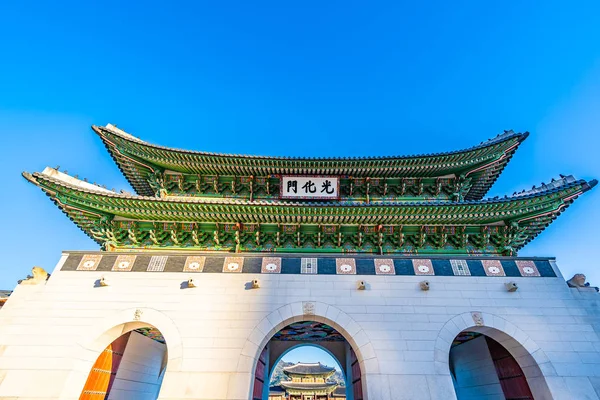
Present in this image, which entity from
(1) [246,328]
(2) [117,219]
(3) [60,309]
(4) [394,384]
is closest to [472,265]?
(4) [394,384]

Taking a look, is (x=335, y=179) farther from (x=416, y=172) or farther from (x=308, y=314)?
(x=308, y=314)

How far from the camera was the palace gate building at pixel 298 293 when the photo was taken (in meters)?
7.76

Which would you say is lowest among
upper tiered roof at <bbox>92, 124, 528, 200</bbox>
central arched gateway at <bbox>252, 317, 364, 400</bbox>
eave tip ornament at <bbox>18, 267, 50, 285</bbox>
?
central arched gateway at <bbox>252, 317, 364, 400</bbox>

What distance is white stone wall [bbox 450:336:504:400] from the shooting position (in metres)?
9.24

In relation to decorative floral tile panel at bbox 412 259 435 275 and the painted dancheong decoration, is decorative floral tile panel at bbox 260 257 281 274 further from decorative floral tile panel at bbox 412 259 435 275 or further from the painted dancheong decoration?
decorative floral tile panel at bbox 412 259 435 275

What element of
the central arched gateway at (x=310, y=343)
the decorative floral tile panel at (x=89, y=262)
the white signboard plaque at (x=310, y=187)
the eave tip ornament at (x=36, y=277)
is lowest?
the central arched gateway at (x=310, y=343)

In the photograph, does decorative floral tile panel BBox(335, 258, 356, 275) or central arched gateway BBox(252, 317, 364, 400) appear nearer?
decorative floral tile panel BBox(335, 258, 356, 275)

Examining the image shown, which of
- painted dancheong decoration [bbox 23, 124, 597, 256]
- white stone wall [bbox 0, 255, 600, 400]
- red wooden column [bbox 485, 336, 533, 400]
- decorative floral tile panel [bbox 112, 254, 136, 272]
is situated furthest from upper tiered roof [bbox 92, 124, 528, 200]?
red wooden column [bbox 485, 336, 533, 400]

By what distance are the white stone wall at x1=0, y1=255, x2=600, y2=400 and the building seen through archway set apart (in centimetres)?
58

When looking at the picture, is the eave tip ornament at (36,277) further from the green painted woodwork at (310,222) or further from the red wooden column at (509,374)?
the red wooden column at (509,374)

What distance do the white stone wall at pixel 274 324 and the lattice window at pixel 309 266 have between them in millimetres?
240

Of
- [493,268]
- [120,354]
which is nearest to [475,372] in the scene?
[493,268]

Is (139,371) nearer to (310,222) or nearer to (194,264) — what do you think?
(194,264)

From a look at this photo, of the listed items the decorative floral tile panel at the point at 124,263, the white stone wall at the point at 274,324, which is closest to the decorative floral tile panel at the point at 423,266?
the white stone wall at the point at 274,324
